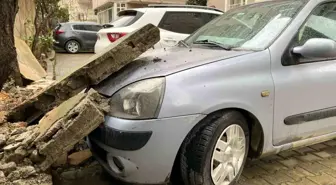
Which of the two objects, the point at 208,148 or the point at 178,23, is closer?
the point at 208,148

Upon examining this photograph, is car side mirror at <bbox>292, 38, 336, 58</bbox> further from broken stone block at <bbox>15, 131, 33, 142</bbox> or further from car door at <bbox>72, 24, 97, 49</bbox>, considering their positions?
car door at <bbox>72, 24, 97, 49</bbox>

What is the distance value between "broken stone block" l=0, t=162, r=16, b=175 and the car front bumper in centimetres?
70

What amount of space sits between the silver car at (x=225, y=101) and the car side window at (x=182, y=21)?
4.02m

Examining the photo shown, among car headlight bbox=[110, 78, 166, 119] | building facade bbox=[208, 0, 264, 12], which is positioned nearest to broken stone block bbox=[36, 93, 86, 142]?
car headlight bbox=[110, 78, 166, 119]

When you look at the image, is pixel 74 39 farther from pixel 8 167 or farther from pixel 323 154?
pixel 8 167

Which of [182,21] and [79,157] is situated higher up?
[182,21]

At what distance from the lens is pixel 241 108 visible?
8.93 ft

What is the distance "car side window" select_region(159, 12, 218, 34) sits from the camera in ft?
24.2

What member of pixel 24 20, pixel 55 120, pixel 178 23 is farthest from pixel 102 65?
pixel 24 20

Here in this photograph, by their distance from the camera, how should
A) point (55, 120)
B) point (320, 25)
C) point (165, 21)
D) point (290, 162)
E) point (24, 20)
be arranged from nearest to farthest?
1. point (55, 120)
2. point (320, 25)
3. point (290, 162)
4. point (165, 21)
5. point (24, 20)

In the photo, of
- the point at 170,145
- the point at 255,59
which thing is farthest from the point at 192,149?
the point at 255,59

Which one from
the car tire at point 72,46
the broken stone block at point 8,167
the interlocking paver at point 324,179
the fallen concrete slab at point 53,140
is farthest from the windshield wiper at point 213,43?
the car tire at point 72,46

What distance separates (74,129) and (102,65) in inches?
23.3

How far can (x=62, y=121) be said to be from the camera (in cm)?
261
